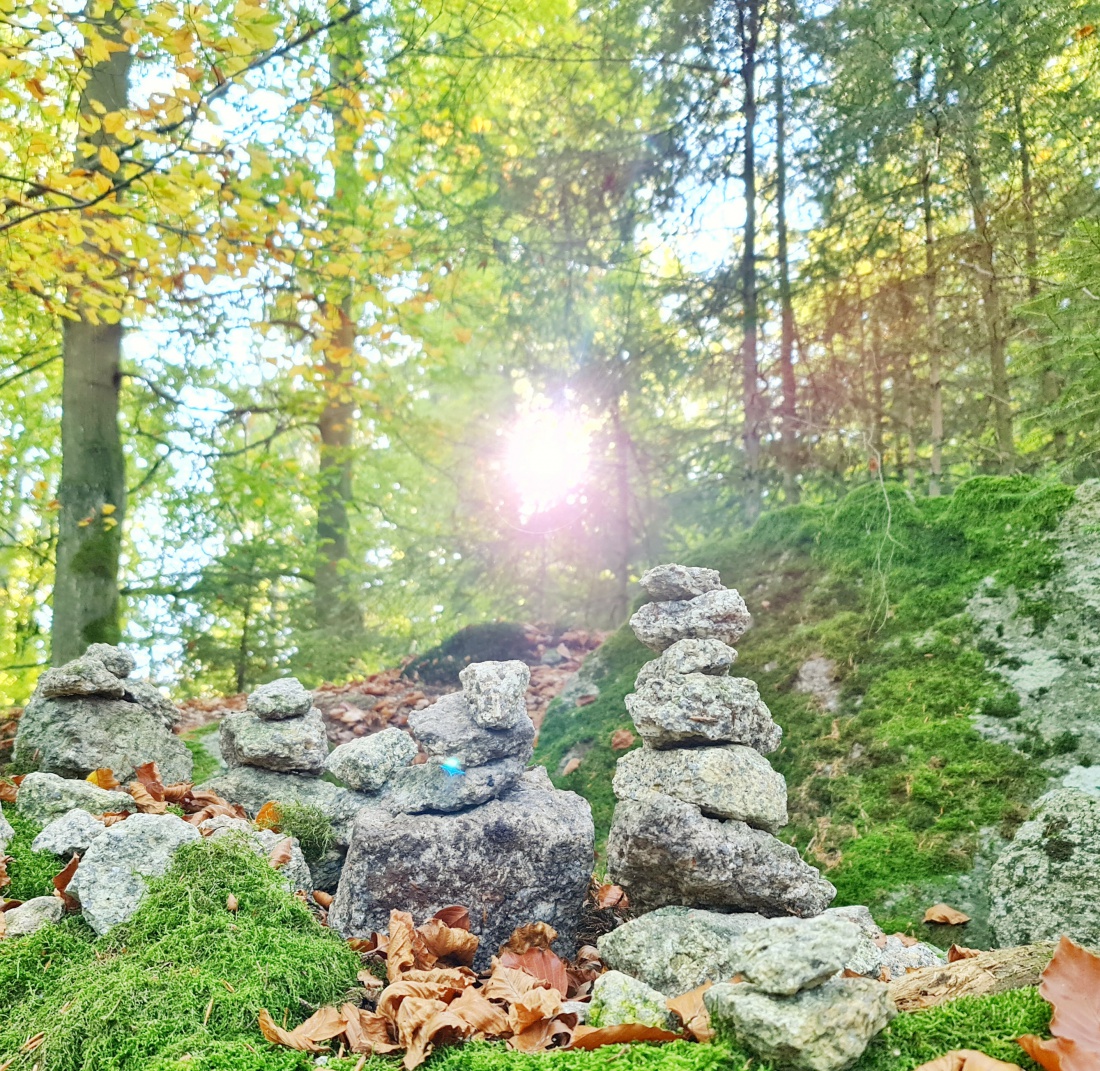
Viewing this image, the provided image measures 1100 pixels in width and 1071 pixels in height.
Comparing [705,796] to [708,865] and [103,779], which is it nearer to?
[708,865]

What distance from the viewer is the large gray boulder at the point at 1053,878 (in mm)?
3051

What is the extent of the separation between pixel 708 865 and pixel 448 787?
1240mm

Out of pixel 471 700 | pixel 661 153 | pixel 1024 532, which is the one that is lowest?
pixel 471 700

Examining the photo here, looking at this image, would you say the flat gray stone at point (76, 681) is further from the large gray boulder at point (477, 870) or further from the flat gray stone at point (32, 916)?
the large gray boulder at point (477, 870)

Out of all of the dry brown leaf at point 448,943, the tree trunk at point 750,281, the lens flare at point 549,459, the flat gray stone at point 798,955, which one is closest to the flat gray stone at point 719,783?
the dry brown leaf at point 448,943

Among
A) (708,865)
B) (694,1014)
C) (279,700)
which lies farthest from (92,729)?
(694,1014)

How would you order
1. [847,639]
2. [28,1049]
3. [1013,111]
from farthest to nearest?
[1013,111] < [847,639] < [28,1049]

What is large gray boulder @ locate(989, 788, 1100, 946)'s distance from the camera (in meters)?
3.05

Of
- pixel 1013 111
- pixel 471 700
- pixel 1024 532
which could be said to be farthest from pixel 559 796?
pixel 1013 111

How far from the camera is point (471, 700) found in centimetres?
387

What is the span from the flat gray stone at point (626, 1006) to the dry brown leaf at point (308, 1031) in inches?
33.3

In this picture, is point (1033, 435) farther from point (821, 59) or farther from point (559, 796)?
point (559, 796)

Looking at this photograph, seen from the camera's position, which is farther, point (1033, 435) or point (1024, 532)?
point (1033, 435)

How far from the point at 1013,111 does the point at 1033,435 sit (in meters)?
2.93
